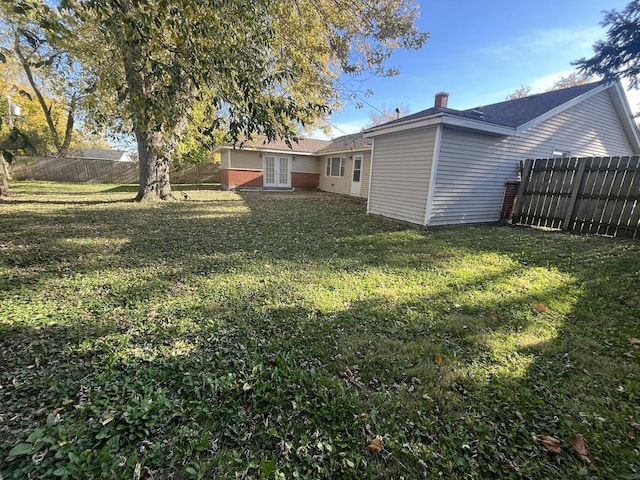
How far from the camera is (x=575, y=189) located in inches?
299

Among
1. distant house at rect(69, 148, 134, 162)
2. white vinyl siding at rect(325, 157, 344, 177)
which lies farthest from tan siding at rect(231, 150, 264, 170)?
distant house at rect(69, 148, 134, 162)

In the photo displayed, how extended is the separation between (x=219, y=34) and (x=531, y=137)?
9577 mm

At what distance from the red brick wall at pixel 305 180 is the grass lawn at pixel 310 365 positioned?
15420 mm

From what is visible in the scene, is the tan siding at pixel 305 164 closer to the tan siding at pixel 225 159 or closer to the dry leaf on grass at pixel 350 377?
the tan siding at pixel 225 159

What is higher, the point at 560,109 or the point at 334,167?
the point at 560,109

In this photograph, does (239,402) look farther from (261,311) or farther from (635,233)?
(635,233)

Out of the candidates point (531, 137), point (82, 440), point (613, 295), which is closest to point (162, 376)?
point (82, 440)

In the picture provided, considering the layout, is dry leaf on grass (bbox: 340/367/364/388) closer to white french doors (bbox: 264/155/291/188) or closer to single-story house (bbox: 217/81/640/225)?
single-story house (bbox: 217/81/640/225)

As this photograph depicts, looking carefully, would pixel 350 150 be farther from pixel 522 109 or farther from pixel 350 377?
pixel 350 377

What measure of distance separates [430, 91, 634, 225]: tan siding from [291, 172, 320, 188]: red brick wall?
13.4m

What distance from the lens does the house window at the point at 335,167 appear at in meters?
17.9

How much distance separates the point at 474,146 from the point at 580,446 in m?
7.70

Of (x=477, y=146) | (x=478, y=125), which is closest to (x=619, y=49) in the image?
(x=478, y=125)

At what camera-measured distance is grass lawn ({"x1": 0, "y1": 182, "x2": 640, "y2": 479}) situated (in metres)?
1.69
